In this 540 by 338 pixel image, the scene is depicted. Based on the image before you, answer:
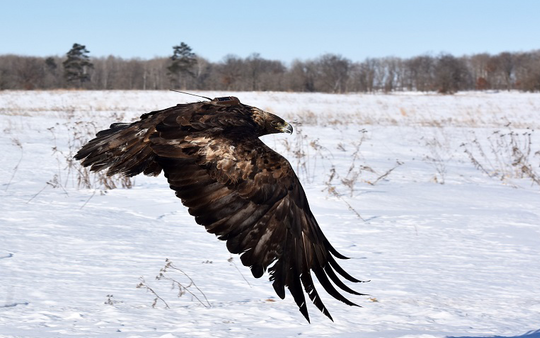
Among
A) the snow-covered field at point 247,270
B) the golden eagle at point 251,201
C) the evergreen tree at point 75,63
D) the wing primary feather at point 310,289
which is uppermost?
the evergreen tree at point 75,63

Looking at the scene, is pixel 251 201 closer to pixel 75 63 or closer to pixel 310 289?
pixel 310 289

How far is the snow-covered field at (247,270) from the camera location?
3.64 metres

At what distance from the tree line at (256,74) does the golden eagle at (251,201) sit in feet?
142

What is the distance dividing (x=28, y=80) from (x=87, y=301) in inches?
2155

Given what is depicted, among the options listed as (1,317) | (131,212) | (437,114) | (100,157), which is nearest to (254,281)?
(100,157)

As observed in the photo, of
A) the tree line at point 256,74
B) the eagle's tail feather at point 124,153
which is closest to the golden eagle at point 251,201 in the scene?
the eagle's tail feather at point 124,153

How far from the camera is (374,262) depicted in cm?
522

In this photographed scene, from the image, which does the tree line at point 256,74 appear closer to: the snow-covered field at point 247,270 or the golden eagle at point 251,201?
the snow-covered field at point 247,270

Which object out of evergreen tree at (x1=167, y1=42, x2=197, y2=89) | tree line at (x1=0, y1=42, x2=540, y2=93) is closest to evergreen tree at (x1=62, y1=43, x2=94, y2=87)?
tree line at (x1=0, y1=42, x2=540, y2=93)

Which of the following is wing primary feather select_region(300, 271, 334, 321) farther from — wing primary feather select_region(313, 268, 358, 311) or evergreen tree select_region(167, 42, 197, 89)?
evergreen tree select_region(167, 42, 197, 89)

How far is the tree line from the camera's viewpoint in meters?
51.8

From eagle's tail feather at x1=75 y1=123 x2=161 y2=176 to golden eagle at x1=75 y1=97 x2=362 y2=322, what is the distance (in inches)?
17.0

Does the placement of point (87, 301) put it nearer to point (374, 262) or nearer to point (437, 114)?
point (374, 262)

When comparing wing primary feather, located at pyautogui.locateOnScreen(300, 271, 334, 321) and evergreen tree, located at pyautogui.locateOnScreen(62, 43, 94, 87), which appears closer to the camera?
wing primary feather, located at pyautogui.locateOnScreen(300, 271, 334, 321)
